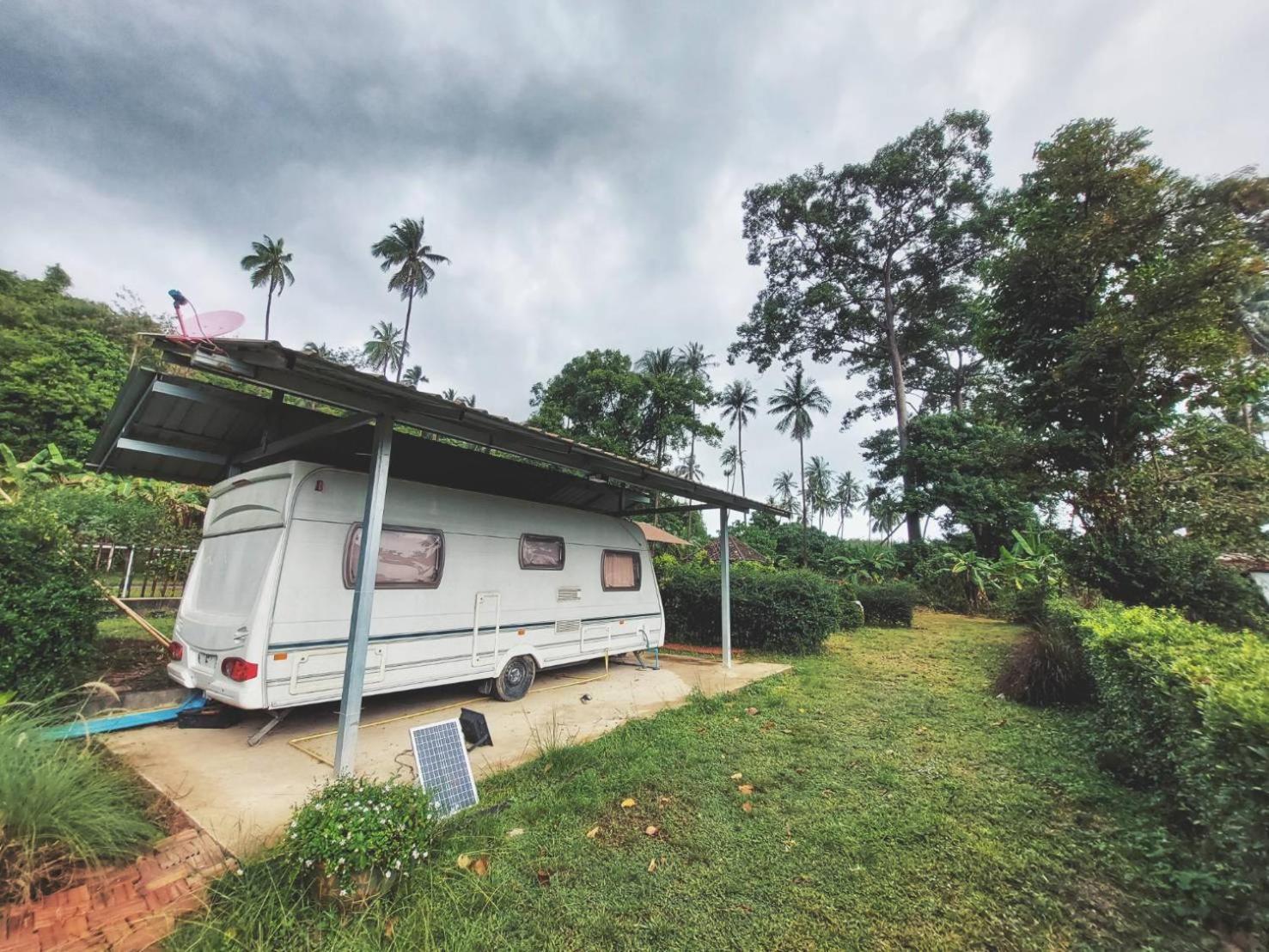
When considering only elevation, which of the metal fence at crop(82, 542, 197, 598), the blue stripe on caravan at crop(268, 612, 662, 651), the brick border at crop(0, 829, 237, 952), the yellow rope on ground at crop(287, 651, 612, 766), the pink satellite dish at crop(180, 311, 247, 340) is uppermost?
the pink satellite dish at crop(180, 311, 247, 340)

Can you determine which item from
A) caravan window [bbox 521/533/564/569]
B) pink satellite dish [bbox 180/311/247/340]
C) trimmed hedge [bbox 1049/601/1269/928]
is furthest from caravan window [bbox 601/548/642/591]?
trimmed hedge [bbox 1049/601/1269/928]

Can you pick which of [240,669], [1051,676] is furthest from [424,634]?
[1051,676]

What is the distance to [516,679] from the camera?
6098 mm

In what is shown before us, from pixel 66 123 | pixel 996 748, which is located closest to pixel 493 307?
pixel 66 123

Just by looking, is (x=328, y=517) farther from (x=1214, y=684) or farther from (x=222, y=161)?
(x=222, y=161)

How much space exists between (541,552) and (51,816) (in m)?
4.45

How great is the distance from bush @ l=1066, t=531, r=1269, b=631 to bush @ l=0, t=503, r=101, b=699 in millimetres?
12422

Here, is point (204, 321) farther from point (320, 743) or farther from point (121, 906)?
point (320, 743)

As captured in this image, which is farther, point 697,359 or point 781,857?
point 697,359

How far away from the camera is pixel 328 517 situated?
4.48 m

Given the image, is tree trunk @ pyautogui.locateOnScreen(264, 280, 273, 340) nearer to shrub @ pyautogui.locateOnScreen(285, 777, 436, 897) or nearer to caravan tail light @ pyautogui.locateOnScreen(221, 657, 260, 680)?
caravan tail light @ pyautogui.locateOnScreen(221, 657, 260, 680)

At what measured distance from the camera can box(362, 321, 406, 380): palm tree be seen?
3728 cm

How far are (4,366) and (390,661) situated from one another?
1058 inches

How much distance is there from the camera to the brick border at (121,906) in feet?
6.42
